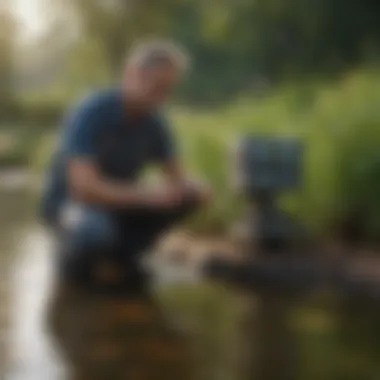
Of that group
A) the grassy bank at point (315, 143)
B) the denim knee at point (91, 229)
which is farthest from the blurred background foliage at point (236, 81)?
the denim knee at point (91, 229)

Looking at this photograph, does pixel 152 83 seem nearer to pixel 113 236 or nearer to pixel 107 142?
pixel 107 142

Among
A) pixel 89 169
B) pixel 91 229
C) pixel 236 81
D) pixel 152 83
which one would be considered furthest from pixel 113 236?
pixel 236 81

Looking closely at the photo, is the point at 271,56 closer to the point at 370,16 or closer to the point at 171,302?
the point at 370,16

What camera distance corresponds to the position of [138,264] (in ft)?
6.79

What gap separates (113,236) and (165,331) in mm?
240

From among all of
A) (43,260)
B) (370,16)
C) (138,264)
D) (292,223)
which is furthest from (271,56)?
(43,260)

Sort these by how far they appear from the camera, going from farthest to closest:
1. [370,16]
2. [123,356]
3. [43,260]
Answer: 1. [370,16]
2. [43,260]
3. [123,356]

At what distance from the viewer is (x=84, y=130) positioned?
2.01 metres

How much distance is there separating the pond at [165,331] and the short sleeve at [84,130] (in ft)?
0.48

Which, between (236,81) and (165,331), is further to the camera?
(236,81)

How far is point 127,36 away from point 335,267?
2.36 ft

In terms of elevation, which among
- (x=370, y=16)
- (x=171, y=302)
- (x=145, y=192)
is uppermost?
(x=370, y=16)

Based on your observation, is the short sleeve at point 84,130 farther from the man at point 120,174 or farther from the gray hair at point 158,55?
the gray hair at point 158,55

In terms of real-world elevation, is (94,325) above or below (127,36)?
below
